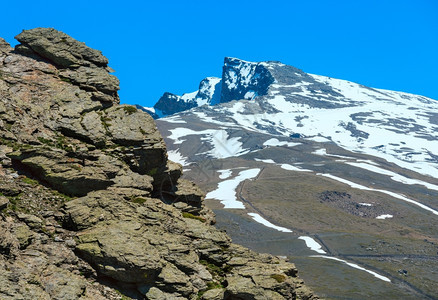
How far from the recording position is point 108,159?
28.2 metres

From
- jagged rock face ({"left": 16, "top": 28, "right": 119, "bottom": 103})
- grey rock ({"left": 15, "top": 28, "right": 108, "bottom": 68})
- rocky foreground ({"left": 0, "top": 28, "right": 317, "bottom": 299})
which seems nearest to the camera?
rocky foreground ({"left": 0, "top": 28, "right": 317, "bottom": 299})

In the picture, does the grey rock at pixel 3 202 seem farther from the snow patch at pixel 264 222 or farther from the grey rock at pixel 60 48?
the snow patch at pixel 264 222

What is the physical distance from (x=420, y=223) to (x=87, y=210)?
164 metres

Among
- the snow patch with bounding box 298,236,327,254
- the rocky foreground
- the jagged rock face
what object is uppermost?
the jagged rock face

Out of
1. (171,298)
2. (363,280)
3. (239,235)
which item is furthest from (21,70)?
(239,235)

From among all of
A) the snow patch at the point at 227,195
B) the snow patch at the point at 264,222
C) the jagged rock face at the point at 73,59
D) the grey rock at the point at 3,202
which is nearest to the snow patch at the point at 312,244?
the snow patch at the point at 264,222

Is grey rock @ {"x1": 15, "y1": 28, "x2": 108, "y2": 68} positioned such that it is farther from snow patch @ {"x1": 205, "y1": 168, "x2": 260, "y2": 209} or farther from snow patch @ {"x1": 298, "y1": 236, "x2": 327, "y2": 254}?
snow patch @ {"x1": 205, "y1": 168, "x2": 260, "y2": 209}

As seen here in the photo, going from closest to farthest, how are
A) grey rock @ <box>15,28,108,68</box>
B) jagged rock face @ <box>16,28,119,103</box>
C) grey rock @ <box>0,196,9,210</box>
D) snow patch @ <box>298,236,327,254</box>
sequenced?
1. grey rock @ <box>0,196,9,210</box>
2. jagged rock face @ <box>16,28,119,103</box>
3. grey rock @ <box>15,28,108,68</box>
4. snow patch @ <box>298,236,327,254</box>

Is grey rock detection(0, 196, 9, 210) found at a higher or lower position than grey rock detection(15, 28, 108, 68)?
lower

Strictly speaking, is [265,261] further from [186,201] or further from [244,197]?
[244,197]

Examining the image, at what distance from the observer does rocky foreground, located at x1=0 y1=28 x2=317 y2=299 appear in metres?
19.8

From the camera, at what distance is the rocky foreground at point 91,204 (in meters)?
19.8

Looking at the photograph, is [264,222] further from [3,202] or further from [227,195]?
[3,202]

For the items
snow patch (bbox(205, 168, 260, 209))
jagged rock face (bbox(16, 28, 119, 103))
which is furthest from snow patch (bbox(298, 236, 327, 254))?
jagged rock face (bbox(16, 28, 119, 103))
